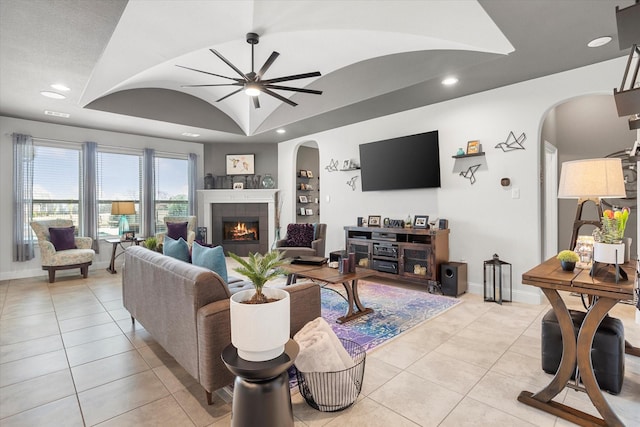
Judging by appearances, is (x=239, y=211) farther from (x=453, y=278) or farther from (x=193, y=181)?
(x=453, y=278)

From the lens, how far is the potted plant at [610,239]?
1747mm

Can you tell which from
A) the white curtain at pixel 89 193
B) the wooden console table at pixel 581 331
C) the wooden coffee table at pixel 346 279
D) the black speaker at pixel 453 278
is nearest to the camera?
the wooden console table at pixel 581 331

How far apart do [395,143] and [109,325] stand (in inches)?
171

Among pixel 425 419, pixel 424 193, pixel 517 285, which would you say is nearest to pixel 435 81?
pixel 424 193

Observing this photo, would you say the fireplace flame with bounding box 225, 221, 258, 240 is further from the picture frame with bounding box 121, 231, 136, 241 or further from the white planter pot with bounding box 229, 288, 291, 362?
the white planter pot with bounding box 229, 288, 291, 362

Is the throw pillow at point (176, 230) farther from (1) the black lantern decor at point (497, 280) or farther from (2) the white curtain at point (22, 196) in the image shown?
(1) the black lantern decor at point (497, 280)

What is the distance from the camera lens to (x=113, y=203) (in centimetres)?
580

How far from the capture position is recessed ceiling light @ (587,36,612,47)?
282cm

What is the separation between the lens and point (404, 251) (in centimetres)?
449

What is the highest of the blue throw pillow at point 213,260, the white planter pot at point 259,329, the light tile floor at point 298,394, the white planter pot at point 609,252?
the white planter pot at point 609,252

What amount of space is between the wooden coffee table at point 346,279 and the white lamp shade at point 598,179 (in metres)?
1.92

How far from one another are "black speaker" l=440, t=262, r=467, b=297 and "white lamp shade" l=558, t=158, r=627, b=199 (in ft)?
7.11

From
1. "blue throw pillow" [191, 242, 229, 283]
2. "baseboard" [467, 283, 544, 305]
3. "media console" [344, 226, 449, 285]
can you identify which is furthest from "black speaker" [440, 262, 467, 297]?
"blue throw pillow" [191, 242, 229, 283]

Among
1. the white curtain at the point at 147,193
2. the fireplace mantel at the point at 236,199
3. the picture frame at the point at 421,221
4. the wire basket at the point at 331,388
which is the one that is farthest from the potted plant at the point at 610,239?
the white curtain at the point at 147,193
